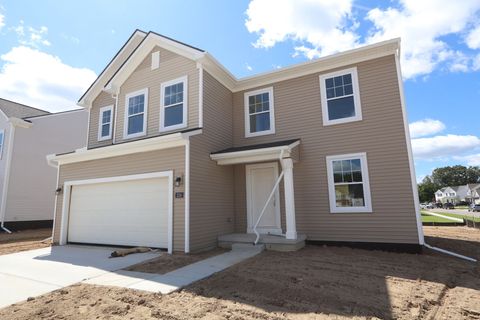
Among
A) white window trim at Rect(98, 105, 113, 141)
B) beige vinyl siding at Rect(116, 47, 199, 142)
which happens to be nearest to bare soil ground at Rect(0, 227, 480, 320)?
beige vinyl siding at Rect(116, 47, 199, 142)

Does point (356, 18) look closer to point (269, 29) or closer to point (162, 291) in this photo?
point (269, 29)

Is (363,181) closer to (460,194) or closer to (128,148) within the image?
(128,148)

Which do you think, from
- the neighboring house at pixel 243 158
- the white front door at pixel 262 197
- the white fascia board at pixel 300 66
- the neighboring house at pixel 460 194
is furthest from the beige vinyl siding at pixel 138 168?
the neighboring house at pixel 460 194

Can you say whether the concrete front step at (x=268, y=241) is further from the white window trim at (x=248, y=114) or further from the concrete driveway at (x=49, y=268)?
the white window trim at (x=248, y=114)

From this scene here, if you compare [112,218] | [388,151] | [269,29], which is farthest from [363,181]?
[112,218]

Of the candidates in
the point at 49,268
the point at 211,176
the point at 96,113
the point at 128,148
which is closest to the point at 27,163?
the point at 96,113

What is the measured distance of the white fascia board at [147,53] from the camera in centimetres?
946

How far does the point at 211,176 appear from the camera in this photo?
8.91 metres

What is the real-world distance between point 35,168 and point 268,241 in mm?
15337

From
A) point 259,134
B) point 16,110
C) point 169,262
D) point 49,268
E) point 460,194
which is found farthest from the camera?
point 460,194

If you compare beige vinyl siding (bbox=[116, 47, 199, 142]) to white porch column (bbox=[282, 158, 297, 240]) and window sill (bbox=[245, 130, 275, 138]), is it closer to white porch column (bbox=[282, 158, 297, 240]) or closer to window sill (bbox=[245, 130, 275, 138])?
window sill (bbox=[245, 130, 275, 138])

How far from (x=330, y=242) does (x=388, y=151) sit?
3267 mm

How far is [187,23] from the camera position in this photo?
10492 mm

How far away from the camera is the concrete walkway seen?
472 centimetres
